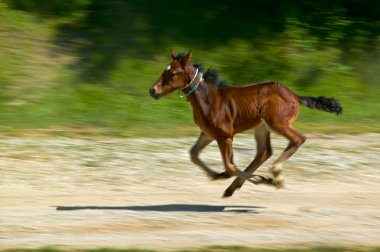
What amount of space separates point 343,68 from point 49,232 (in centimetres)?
1232

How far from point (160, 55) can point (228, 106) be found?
8.94m

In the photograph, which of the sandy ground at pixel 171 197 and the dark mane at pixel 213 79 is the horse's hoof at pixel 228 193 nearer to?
the sandy ground at pixel 171 197

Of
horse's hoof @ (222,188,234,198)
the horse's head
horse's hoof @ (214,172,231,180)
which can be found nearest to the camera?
the horse's head

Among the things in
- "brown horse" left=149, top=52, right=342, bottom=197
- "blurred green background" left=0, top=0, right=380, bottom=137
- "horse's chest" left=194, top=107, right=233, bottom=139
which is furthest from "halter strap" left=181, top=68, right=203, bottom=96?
"blurred green background" left=0, top=0, right=380, bottom=137

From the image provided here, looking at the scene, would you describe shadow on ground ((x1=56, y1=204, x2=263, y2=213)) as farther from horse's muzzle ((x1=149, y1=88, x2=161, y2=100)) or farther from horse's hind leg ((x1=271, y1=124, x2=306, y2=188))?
horse's muzzle ((x1=149, y1=88, x2=161, y2=100))

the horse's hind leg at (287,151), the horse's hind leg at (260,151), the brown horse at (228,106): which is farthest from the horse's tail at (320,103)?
the horse's hind leg at (260,151)

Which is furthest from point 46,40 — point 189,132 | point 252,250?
point 252,250

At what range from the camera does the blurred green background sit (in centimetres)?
1734

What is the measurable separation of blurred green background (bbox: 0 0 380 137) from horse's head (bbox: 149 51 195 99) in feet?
15.7

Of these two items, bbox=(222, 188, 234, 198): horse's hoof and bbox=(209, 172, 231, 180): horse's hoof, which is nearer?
bbox=(209, 172, 231, 180): horse's hoof

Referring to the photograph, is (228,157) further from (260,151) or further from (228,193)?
(228,193)

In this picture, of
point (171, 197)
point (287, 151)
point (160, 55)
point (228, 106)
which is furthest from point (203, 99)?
point (160, 55)

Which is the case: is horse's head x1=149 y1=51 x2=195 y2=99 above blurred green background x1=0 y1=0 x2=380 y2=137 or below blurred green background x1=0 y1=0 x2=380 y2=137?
above

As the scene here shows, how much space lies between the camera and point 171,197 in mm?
12219
